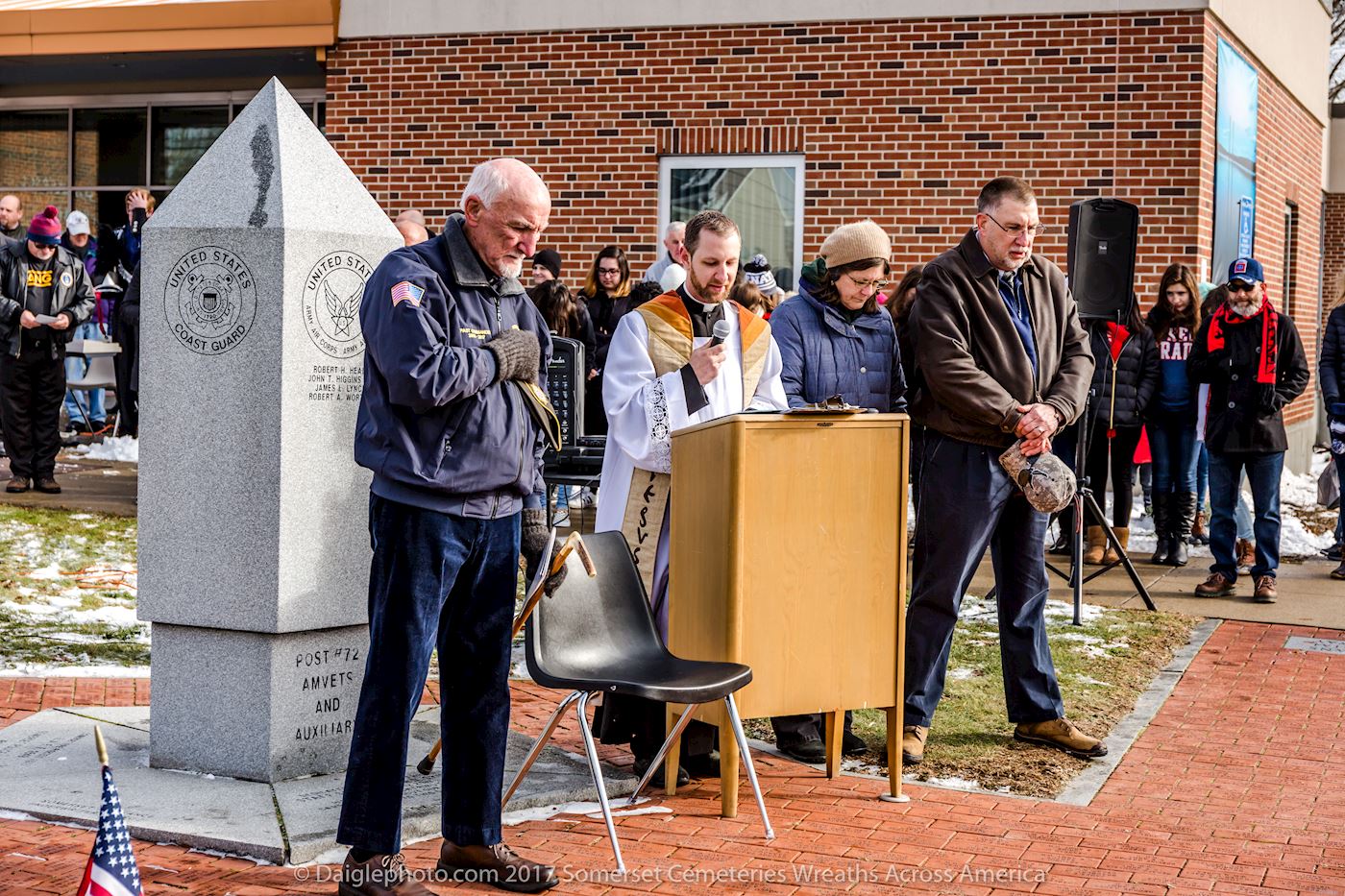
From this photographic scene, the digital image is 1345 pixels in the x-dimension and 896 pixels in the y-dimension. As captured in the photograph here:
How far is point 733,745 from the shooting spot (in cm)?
565

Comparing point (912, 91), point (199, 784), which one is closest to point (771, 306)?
point (912, 91)

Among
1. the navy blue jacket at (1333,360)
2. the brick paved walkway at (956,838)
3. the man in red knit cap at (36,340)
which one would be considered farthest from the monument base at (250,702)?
the navy blue jacket at (1333,360)

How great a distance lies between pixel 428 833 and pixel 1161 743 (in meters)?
3.24

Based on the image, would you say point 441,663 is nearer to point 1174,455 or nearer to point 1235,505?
point 1235,505

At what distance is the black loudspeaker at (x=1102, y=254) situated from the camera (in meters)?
10.6

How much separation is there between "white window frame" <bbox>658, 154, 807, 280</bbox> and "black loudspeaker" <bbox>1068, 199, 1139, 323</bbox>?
3724 millimetres

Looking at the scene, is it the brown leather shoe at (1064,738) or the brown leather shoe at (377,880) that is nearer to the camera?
the brown leather shoe at (377,880)

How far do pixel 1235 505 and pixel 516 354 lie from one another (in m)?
7.10

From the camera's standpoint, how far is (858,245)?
6504 mm

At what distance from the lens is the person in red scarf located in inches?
408

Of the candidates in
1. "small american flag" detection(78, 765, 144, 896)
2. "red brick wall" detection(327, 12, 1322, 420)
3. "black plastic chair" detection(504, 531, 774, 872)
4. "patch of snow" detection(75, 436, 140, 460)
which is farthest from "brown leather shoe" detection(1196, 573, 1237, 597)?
"patch of snow" detection(75, 436, 140, 460)

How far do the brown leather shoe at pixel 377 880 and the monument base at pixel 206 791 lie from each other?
43 centimetres

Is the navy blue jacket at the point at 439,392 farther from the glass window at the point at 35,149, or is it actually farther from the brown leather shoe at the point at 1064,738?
the glass window at the point at 35,149

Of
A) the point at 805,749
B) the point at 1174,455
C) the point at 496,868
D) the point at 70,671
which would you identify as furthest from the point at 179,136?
the point at 496,868
